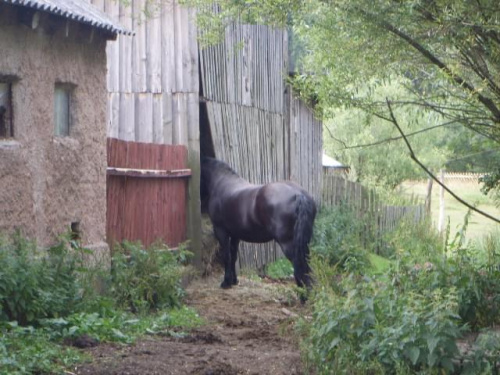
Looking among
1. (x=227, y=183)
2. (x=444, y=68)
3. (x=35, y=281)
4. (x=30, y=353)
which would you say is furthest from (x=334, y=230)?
(x=30, y=353)

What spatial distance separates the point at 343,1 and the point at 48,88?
3806mm

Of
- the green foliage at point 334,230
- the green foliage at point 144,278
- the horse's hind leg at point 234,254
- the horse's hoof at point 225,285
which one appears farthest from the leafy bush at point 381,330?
the green foliage at point 334,230

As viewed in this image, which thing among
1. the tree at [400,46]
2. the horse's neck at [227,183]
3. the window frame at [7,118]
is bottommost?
the horse's neck at [227,183]

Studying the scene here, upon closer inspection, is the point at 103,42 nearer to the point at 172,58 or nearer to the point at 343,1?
the point at 172,58

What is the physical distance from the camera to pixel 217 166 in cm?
1420

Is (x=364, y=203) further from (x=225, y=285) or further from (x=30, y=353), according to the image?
(x=30, y=353)

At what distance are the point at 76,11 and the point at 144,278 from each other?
3335mm

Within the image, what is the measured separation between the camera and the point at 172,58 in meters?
13.9

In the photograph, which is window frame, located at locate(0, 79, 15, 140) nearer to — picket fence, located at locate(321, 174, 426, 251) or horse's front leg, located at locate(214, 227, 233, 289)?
horse's front leg, located at locate(214, 227, 233, 289)

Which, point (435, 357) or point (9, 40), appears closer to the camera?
point (435, 357)

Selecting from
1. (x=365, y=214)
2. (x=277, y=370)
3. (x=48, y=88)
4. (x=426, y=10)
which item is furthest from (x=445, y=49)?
(x=365, y=214)

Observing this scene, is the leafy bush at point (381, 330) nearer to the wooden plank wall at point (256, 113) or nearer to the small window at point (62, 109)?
the small window at point (62, 109)

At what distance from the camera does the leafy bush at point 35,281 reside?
8.26 metres

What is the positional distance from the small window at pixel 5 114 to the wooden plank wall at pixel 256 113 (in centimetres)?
514
